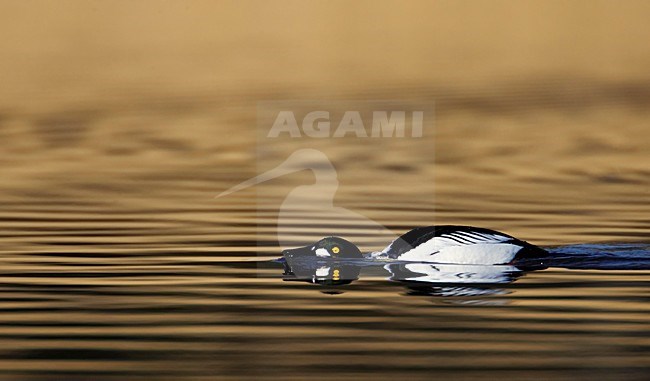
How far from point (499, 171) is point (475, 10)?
15.1 meters

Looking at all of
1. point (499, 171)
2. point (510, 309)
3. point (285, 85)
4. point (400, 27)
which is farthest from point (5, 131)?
point (510, 309)

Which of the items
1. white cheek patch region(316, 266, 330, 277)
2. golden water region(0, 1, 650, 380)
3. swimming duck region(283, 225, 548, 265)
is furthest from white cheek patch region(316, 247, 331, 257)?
golden water region(0, 1, 650, 380)

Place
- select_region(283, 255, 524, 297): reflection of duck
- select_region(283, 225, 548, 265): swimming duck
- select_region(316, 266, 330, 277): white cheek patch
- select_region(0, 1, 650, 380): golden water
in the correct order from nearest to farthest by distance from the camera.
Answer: select_region(0, 1, 650, 380): golden water < select_region(283, 255, 524, 297): reflection of duck < select_region(316, 266, 330, 277): white cheek patch < select_region(283, 225, 548, 265): swimming duck

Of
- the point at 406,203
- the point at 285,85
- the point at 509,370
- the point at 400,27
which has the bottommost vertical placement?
the point at 509,370

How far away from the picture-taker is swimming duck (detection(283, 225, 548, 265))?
422 inches

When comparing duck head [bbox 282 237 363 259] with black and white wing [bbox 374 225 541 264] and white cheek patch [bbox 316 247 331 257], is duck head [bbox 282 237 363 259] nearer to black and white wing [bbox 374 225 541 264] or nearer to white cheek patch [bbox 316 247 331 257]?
white cheek patch [bbox 316 247 331 257]

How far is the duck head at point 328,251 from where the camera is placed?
10.9 metres

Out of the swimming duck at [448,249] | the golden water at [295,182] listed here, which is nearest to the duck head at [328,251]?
the swimming duck at [448,249]

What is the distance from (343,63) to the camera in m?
28.9

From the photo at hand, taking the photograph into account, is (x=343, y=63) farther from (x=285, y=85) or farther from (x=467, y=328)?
(x=467, y=328)

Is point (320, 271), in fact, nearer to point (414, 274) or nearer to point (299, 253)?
point (299, 253)

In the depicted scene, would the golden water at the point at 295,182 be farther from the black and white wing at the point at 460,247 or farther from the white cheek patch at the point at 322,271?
the black and white wing at the point at 460,247

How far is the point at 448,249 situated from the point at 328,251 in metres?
0.87

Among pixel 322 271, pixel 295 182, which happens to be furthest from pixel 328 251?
pixel 295 182
